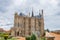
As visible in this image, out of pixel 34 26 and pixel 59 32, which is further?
pixel 34 26

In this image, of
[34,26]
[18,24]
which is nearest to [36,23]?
[34,26]

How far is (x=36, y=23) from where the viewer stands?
49.4m

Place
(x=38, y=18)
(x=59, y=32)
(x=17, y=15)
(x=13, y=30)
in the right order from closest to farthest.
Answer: (x=59, y=32), (x=13, y=30), (x=17, y=15), (x=38, y=18)

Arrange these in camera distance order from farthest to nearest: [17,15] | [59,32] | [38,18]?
1. [38,18]
2. [17,15]
3. [59,32]

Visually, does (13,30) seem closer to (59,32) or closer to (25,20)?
(25,20)

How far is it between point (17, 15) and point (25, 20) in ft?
9.83

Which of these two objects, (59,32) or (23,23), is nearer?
(59,32)

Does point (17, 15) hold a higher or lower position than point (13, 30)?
higher

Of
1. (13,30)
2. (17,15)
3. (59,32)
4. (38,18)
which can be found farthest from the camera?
(38,18)

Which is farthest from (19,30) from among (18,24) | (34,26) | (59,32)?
(59,32)

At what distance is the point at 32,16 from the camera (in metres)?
50.1

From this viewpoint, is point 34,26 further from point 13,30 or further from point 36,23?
point 13,30

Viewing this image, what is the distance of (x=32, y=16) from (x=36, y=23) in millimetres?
2220

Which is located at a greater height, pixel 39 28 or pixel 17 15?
pixel 17 15
